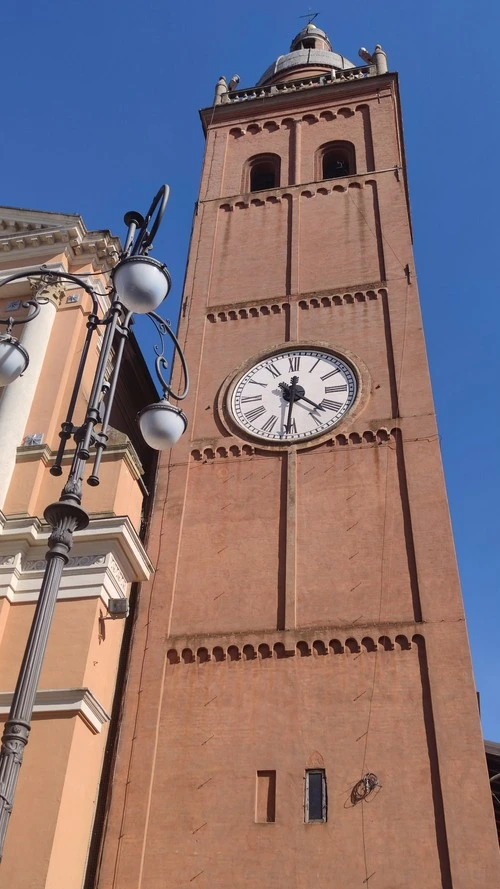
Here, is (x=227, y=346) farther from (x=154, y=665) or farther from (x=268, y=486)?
(x=154, y=665)

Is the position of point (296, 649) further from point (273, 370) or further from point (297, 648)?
point (273, 370)

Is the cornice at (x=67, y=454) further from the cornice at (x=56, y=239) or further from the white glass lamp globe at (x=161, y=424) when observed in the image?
the white glass lamp globe at (x=161, y=424)

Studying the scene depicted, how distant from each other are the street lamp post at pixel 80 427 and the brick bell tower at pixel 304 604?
19.1 feet

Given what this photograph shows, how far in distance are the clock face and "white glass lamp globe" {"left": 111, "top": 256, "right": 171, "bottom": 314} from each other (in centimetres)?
867

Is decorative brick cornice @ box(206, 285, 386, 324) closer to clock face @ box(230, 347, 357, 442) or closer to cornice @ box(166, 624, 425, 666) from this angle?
clock face @ box(230, 347, 357, 442)

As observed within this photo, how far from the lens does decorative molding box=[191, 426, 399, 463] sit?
16.4 meters

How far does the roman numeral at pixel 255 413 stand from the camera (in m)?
17.5

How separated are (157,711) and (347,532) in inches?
161

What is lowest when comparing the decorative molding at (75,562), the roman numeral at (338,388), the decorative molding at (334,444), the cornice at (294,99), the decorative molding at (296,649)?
the decorative molding at (296,649)

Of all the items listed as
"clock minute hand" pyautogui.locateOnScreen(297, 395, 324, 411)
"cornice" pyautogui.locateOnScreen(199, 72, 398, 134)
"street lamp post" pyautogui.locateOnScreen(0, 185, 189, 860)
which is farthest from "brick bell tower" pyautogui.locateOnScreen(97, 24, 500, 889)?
"street lamp post" pyautogui.locateOnScreen(0, 185, 189, 860)

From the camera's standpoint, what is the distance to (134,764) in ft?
42.6

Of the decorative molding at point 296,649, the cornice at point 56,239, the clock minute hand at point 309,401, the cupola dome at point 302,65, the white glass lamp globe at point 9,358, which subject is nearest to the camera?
the white glass lamp globe at point 9,358

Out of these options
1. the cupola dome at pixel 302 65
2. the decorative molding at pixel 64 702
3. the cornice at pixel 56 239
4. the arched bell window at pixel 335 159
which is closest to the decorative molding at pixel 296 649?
the decorative molding at pixel 64 702

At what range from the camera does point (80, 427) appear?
787 cm
